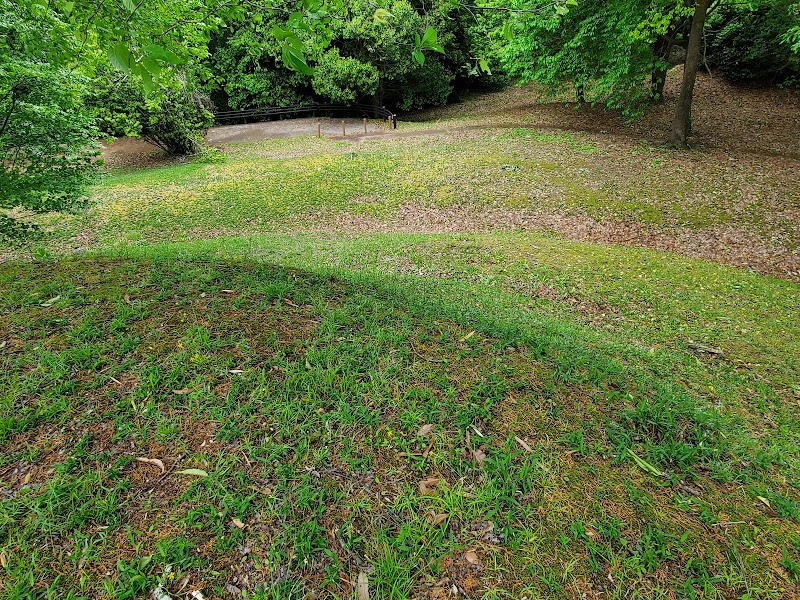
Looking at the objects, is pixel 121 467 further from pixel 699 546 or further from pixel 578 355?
pixel 578 355

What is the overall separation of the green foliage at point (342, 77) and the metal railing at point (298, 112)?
137 centimetres

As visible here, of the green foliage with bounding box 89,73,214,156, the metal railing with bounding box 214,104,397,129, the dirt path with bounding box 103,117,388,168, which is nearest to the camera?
the green foliage with bounding box 89,73,214,156

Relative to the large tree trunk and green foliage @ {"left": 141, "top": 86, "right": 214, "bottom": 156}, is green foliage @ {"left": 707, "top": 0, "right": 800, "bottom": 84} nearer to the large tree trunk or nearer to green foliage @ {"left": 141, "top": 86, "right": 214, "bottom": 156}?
the large tree trunk

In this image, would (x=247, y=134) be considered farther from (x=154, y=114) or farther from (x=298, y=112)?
(x=154, y=114)

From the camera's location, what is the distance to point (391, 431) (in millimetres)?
2369

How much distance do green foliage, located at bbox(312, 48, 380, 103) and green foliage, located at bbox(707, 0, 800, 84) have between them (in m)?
15.3

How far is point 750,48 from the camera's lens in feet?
56.8

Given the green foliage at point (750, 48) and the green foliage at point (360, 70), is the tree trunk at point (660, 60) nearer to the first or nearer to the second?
the green foliage at point (750, 48)

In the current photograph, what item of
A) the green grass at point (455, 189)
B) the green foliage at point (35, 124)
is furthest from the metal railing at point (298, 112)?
the green foliage at point (35, 124)

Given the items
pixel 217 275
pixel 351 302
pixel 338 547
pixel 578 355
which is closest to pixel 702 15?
pixel 578 355

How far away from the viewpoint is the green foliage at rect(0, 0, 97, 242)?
195 inches

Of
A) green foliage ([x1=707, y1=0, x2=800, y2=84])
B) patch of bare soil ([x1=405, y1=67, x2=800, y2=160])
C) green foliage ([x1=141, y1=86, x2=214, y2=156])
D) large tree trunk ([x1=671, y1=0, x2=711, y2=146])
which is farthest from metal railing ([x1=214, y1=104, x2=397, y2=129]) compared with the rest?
green foliage ([x1=707, y1=0, x2=800, y2=84])

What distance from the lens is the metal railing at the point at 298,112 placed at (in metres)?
23.2

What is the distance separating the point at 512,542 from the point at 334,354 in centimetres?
163
